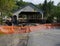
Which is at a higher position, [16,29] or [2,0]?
[2,0]

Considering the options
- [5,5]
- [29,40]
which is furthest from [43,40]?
[5,5]

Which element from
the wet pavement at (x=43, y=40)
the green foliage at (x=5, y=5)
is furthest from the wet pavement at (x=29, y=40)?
the green foliage at (x=5, y=5)

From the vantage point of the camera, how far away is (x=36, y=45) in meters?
16.8

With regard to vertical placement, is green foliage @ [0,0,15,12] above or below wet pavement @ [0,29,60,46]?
above

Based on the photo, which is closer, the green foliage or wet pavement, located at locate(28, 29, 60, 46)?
wet pavement, located at locate(28, 29, 60, 46)

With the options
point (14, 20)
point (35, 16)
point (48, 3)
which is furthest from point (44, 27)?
point (48, 3)

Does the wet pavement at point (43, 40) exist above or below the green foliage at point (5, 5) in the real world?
below

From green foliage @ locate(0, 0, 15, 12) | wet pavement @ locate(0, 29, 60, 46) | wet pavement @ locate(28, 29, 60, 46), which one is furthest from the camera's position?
green foliage @ locate(0, 0, 15, 12)

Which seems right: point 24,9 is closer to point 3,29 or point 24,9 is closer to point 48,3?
point 3,29

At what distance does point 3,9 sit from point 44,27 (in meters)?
10.9

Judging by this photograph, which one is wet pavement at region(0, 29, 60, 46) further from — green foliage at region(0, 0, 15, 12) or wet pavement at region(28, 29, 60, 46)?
green foliage at region(0, 0, 15, 12)

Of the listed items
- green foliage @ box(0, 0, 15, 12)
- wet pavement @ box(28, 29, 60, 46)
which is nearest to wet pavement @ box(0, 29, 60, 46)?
wet pavement @ box(28, 29, 60, 46)

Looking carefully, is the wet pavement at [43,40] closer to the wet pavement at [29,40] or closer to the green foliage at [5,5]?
the wet pavement at [29,40]

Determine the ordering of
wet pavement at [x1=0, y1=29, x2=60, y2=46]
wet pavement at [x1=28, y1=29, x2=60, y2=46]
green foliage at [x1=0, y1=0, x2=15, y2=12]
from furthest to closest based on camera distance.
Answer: green foliage at [x1=0, y1=0, x2=15, y2=12]
wet pavement at [x1=0, y1=29, x2=60, y2=46]
wet pavement at [x1=28, y1=29, x2=60, y2=46]
